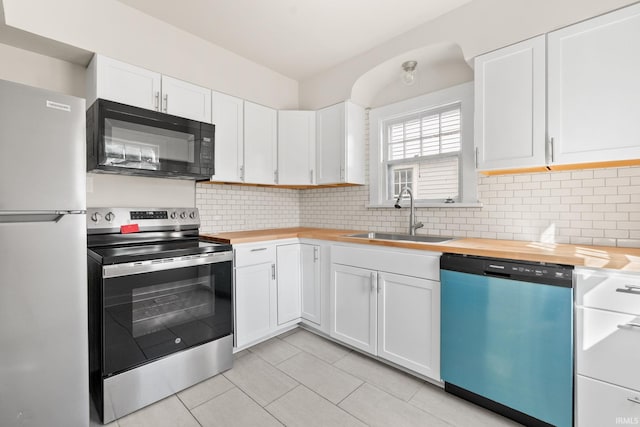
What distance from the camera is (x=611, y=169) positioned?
1786 mm

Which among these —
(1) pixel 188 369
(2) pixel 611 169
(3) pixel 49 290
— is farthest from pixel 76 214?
(2) pixel 611 169

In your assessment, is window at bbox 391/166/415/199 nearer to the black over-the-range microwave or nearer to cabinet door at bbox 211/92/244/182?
cabinet door at bbox 211/92/244/182

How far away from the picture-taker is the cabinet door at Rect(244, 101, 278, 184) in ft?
9.21

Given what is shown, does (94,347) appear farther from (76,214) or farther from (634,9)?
(634,9)

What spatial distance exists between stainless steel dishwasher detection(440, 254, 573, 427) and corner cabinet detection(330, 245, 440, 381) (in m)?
0.09

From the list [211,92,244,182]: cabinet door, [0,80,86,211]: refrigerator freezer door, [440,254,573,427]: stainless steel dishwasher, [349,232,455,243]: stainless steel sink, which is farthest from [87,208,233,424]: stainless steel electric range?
[440,254,573,427]: stainless steel dishwasher

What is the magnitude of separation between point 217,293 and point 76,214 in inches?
39.1

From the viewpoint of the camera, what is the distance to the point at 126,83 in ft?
6.89

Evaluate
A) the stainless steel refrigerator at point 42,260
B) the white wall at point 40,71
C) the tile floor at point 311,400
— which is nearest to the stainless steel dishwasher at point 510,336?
the tile floor at point 311,400

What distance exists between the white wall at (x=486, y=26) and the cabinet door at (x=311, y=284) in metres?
1.63

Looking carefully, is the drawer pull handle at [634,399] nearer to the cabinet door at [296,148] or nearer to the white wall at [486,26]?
the white wall at [486,26]

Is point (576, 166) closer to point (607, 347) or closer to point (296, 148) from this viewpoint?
point (607, 347)

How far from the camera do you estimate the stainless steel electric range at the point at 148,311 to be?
64.7 inches

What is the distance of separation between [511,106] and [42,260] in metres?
2.81
